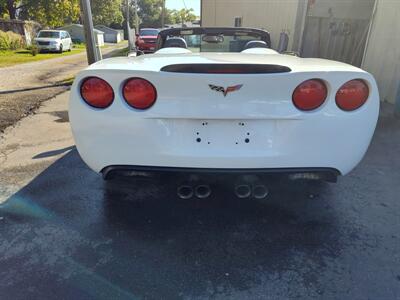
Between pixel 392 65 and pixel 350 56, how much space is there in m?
2.45

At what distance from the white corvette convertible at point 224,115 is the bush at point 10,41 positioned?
1111 inches

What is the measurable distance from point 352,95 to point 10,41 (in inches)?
1194

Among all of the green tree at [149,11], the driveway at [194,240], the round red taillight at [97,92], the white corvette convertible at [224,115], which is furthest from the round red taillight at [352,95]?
the green tree at [149,11]

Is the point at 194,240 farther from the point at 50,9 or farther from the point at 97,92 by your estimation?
the point at 50,9

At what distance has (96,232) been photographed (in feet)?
8.59

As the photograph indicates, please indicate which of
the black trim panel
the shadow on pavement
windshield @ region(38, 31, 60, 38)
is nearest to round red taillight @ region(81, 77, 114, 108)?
the black trim panel

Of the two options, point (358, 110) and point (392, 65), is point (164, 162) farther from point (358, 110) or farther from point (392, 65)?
point (392, 65)

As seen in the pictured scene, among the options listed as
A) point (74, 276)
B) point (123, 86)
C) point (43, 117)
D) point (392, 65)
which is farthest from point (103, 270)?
point (392, 65)

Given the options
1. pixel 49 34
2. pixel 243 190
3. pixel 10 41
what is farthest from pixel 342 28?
pixel 10 41

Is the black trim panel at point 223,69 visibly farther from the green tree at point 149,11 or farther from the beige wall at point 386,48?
the green tree at point 149,11

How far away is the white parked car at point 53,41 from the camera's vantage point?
85.3 feet

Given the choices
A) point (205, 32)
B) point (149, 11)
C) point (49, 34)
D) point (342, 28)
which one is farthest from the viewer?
point (149, 11)

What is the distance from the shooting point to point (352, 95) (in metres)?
2.26

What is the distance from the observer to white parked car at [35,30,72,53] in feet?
85.3
